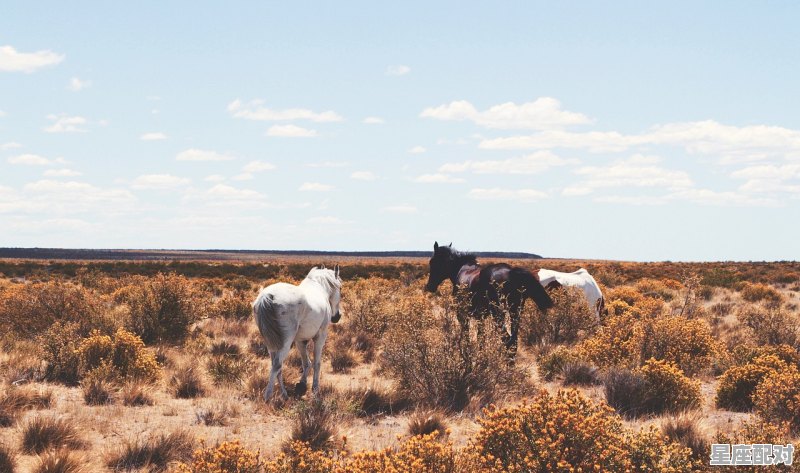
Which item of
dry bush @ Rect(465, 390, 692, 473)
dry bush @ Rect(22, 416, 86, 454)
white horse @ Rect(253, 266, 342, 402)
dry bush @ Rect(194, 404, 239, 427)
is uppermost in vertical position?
white horse @ Rect(253, 266, 342, 402)

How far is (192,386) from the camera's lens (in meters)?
9.05

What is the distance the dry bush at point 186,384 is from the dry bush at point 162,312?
3963mm

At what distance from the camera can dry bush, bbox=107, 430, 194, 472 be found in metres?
5.88

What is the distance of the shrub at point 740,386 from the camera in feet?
27.2

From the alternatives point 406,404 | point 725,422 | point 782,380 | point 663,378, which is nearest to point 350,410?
point 406,404

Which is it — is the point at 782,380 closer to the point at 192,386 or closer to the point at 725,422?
the point at 725,422

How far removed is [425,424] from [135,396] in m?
4.00

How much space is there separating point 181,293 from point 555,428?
1066cm

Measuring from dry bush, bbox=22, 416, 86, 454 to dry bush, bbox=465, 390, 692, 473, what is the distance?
4.27 metres

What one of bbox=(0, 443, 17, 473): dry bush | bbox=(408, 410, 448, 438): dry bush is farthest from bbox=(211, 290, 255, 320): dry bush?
bbox=(0, 443, 17, 473): dry bush

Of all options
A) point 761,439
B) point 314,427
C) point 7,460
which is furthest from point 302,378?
point 761,439

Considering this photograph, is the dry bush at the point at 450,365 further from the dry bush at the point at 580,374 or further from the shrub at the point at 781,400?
the shrub at the point at 781,400

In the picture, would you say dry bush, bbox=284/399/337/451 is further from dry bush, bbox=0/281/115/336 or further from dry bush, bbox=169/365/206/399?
dry bush, bbox=0/281/115/336

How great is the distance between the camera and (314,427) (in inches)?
262
